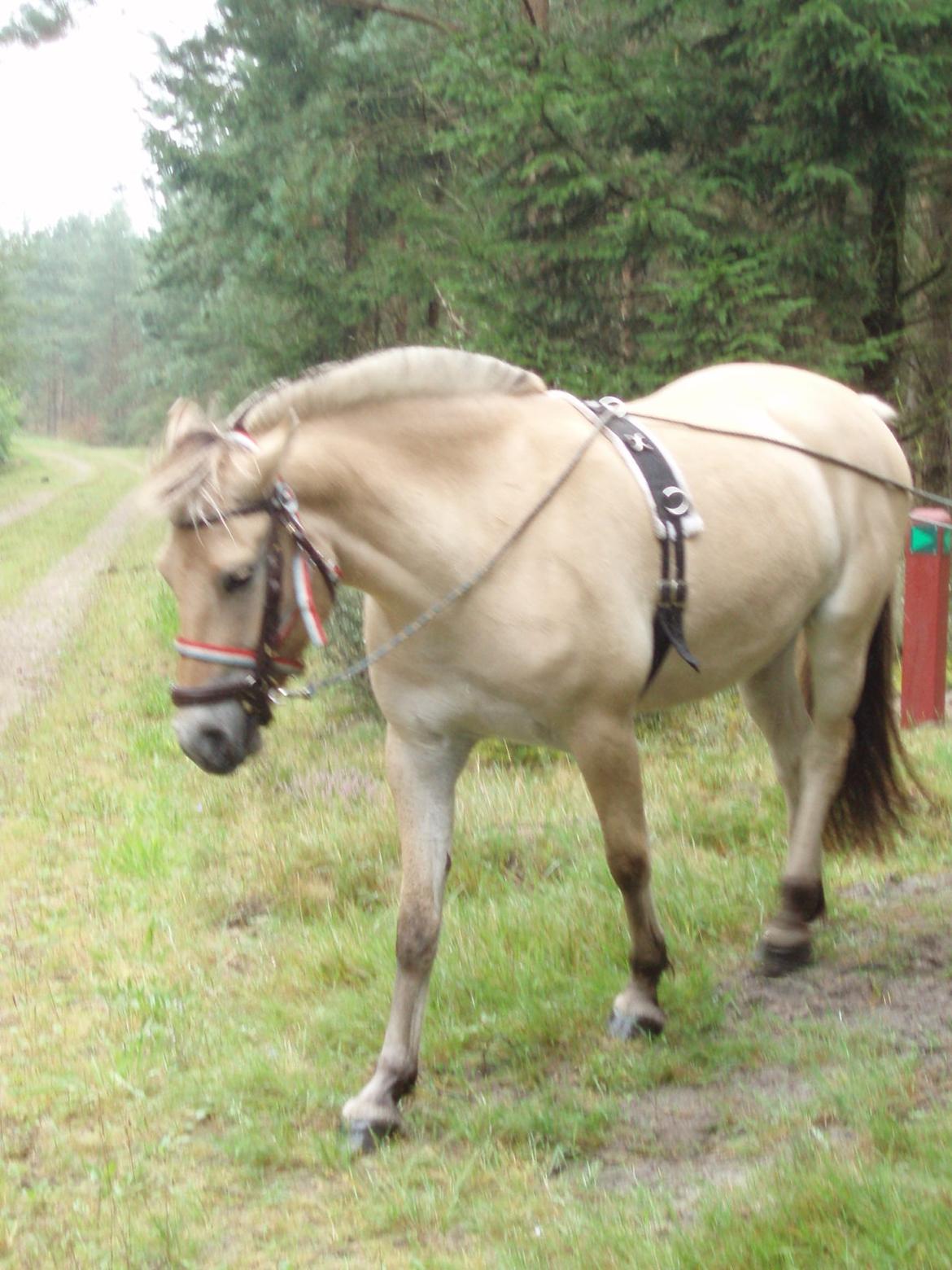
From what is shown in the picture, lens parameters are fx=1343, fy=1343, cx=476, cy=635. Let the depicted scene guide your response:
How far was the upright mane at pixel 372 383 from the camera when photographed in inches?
140

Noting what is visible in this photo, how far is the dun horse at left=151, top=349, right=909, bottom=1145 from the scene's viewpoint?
11.1 feet

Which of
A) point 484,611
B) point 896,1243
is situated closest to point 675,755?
point 484,611

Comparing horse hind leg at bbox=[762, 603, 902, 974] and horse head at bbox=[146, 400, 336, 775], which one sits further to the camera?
horse hind leg at bbox=[762, 603, 902, 974]

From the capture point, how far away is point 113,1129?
12.9ft

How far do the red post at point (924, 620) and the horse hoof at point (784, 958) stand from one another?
3175 mm

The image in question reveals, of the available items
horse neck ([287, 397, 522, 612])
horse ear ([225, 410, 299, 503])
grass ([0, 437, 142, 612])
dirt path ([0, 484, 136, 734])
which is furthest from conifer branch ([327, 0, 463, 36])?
horse ear ([225, 410, 299, 503])

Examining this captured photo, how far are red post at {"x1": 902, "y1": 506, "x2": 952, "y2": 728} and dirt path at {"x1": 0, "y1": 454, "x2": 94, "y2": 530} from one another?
2362 centimetres

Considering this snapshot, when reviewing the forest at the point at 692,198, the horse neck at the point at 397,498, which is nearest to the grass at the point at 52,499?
the horse neck at the point at 397,498

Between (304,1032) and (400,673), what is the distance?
1.36 metres

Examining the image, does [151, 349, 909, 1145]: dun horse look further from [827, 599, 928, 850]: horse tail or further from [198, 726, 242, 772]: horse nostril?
[827, 599, 928, 850]: horse tail

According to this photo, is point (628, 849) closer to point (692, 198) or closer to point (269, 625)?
point (269, 625)

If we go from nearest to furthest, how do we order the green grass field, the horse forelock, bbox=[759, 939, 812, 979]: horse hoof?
the green grass field < the horse forelock < bbox=[759, 939, 812, 979]: horse hoof

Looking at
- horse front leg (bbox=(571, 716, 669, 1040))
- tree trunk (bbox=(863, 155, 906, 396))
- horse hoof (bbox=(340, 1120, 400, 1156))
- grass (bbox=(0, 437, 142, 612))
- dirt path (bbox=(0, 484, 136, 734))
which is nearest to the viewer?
horse hoof (bbox=(340, 1120, 400, 1156))

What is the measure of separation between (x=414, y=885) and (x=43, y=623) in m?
12.2
